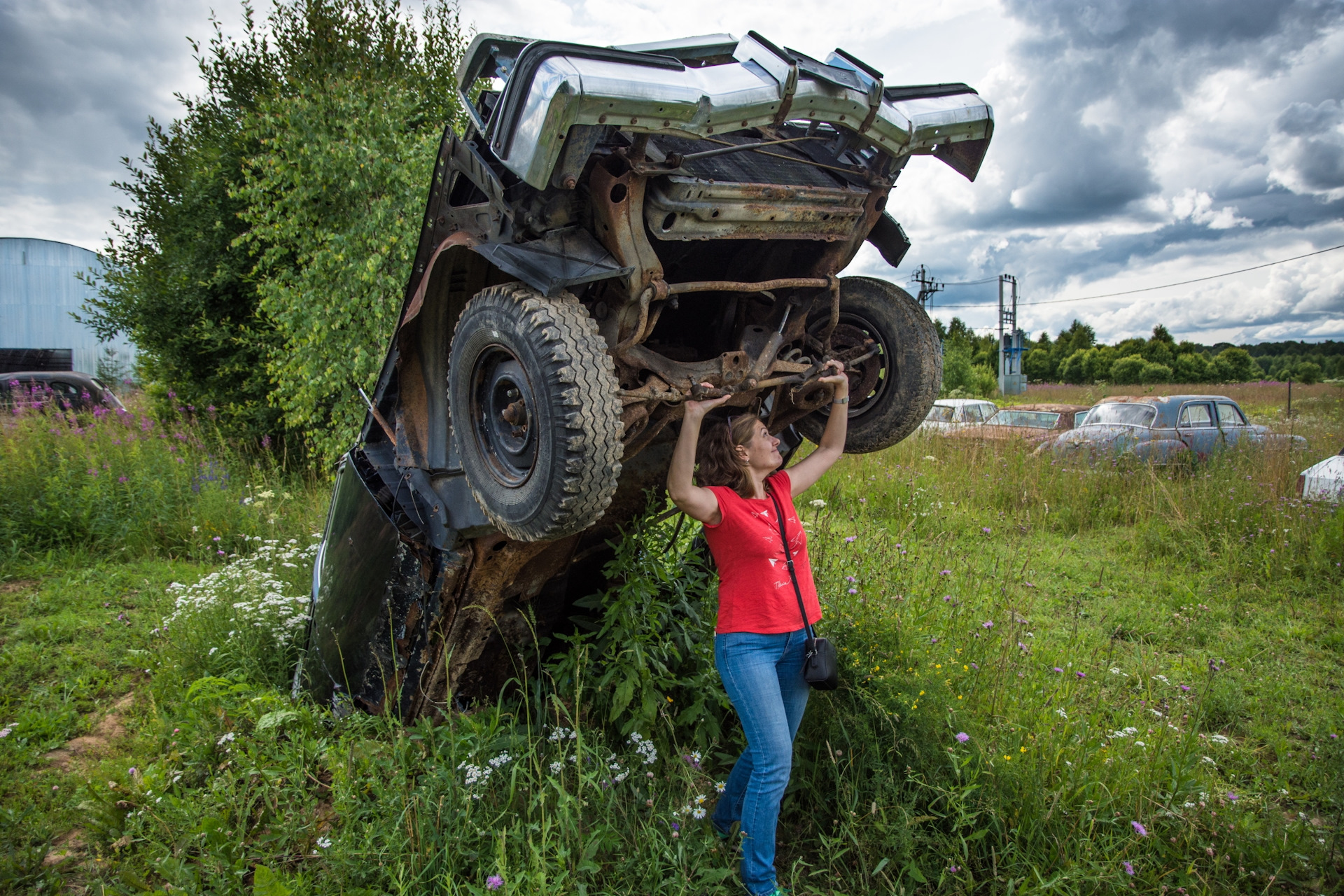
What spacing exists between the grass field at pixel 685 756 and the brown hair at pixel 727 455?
55 cm

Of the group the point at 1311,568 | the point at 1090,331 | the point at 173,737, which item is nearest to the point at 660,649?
the point at 173,737

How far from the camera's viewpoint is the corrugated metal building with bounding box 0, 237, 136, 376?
25.1m

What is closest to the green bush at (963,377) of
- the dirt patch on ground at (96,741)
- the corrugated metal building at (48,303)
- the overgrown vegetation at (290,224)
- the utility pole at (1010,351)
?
the utility pole at (1010,351)

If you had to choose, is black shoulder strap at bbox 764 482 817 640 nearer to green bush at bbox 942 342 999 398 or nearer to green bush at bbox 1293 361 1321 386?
green bush at bbox 942 342 999 398

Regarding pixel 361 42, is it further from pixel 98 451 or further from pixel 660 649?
pixel 660 649

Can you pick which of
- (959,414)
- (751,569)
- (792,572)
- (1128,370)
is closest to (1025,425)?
(959,414)

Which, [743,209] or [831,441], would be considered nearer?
[743,209]

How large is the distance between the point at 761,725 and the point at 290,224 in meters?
7.53

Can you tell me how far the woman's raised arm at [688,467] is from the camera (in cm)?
263

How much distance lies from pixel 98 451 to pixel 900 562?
8.21 metres

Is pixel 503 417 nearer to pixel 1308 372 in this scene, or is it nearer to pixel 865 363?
pixel 865 363

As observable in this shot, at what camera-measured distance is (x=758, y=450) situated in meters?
2.87

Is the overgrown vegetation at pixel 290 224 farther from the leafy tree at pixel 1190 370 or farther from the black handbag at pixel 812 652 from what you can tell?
the leafy tree at pixel 1190 370

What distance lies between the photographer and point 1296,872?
282 cm
